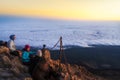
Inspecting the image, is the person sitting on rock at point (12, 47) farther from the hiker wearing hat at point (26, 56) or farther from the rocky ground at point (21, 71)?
the rocky ground at point (21, 71)

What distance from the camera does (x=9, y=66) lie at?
14969 mm

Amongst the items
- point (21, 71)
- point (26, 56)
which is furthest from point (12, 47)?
point (21, 71)

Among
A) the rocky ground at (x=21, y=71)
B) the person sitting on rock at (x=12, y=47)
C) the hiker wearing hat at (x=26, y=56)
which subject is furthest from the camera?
the person sitting on rock at (x=12, y=47)

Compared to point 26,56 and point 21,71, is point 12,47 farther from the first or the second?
point 21,71

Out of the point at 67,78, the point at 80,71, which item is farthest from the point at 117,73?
the point at 67,78

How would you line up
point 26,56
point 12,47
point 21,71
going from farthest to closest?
point 12,47, point 26,56, point 21,71

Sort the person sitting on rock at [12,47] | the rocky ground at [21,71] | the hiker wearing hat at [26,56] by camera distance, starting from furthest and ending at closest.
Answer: the person sitting on rock at [12,47] < the hiker wearing hat at [26,56] < the rocky ground at [21,71]

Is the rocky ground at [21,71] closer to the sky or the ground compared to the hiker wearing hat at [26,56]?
closer to the ground

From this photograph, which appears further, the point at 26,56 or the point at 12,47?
the point at 12,47

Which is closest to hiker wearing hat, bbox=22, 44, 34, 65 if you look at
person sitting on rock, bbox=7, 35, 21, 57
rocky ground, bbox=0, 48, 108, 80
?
rocky ground, bbox=0, 48, 108, 80

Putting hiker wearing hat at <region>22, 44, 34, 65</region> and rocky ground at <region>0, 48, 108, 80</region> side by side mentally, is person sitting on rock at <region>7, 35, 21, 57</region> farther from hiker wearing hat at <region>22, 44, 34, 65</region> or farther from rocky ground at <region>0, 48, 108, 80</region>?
rocky ground at <region>0, 48, 108, 80</region>

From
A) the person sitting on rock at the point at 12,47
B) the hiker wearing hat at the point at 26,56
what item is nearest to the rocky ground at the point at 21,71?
the hiker wearing hat at the point at 26,56

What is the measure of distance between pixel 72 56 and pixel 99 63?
4063 mm

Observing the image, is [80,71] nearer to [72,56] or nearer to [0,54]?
[0,54]
